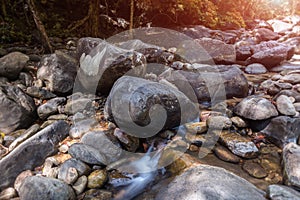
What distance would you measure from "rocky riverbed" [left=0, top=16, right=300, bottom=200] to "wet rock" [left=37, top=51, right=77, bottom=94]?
2cm

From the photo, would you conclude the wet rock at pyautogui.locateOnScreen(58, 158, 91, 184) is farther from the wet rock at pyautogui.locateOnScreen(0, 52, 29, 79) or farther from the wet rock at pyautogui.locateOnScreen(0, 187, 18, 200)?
the wet rock at pyautogui.locateOnScreen(0, 52, 29, 79)

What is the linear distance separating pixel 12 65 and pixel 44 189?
2.81m

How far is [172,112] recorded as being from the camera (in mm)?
3500

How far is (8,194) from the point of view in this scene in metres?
2.62

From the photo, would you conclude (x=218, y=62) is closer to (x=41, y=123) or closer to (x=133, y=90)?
(x=133, y=90)

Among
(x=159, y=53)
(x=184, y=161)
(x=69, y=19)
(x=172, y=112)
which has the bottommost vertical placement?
(x=184, y=161)

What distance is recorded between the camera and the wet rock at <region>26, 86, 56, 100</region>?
13.5ft

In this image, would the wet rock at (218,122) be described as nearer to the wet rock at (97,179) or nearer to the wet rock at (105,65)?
the wet rock at (105,65)

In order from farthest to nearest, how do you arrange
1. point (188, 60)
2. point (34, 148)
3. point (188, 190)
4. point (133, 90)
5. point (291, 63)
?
point (291, 63), point (188, 60), point (133, 90), point (34, 148), point (188, 190)

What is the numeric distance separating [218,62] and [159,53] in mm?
2165

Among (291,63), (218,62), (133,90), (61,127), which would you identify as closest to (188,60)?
(218,62)

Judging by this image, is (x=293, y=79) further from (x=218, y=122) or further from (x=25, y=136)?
(x=25, y=136)

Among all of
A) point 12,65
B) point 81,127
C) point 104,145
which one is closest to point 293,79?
point 104,145

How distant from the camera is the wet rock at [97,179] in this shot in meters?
2.76
